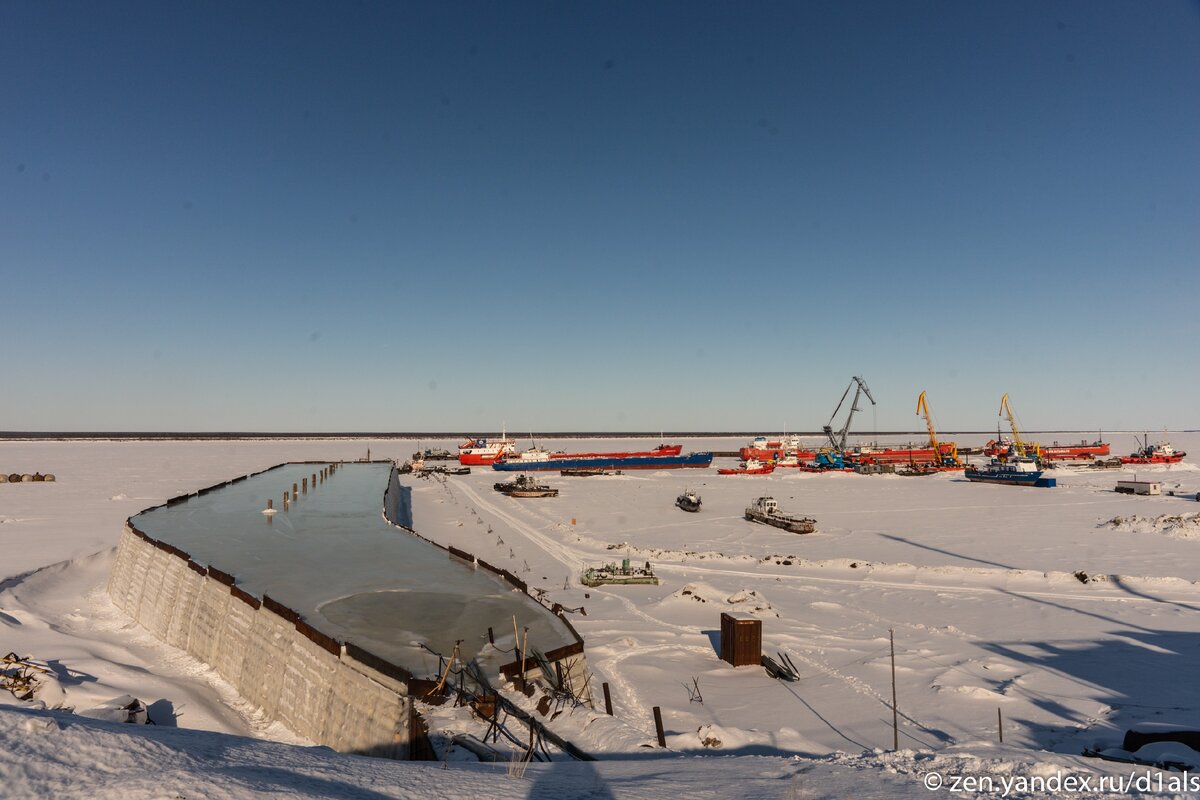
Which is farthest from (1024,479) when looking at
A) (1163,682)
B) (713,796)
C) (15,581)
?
(15,581)

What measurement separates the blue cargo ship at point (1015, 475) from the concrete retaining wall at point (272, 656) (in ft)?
243

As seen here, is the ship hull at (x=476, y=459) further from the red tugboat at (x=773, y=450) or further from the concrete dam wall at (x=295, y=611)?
the concrete dam wall at (x=295, y=611)

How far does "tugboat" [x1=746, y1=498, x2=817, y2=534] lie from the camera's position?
3675 cm

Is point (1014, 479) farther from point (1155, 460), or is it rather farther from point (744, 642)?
point (744, 642)

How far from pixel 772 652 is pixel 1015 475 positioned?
6586 centimetres

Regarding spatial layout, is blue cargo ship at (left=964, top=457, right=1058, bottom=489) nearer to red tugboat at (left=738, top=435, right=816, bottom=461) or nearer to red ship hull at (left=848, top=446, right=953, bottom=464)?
red ship hull at (left=848, top=446, right=953, bottom=464)

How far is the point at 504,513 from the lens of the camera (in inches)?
1902

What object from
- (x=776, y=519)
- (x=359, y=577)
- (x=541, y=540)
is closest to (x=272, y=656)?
(x=359, y=577)

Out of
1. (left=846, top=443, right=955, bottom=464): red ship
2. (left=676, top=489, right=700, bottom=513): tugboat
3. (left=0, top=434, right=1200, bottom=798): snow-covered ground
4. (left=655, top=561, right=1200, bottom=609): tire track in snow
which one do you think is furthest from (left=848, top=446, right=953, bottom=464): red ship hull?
(left=655, top=561, right=1200, bottom=609): tire track in snow

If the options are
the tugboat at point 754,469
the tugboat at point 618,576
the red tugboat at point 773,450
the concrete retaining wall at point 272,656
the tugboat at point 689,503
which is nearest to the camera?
the concrete retaining wall at point 272,656

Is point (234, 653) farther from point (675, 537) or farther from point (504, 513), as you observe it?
point (504, 513)

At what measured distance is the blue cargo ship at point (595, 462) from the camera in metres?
95.3

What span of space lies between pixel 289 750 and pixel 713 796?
6.30m

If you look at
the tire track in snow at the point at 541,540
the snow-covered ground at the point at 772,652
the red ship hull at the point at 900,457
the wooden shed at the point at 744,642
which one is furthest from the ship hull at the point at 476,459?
the wooden shed at the point at 744,642
